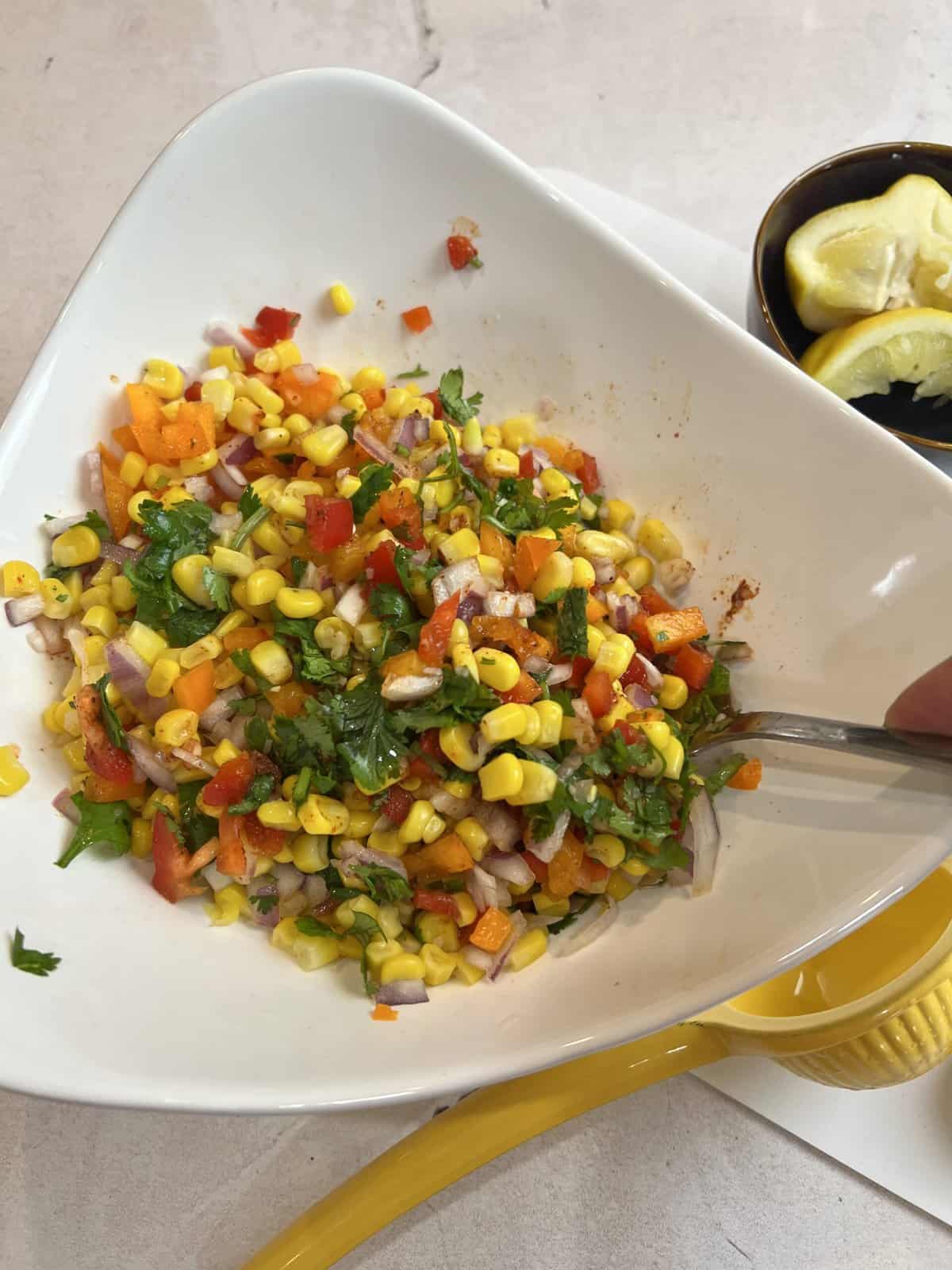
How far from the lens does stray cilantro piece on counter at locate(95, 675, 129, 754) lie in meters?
1.44

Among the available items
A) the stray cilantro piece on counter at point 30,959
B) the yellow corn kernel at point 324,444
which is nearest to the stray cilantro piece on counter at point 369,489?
the yellow corn kernel at point 324,444

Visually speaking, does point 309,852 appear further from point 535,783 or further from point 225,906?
point 535,783

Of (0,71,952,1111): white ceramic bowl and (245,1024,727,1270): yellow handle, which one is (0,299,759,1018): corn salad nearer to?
(0,71,952,1111): white ceramic bowl

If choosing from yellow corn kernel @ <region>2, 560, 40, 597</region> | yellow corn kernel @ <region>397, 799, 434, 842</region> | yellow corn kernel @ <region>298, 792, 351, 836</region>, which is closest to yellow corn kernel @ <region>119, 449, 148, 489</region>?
yellow corn kernel @ <region>2, 560, 40, 597</region>

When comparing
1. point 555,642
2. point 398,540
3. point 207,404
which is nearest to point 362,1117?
point 555,642

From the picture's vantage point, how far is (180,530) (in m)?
1.57

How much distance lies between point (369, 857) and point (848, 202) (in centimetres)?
170

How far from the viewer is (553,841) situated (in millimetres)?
1378

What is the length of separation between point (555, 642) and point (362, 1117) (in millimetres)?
949

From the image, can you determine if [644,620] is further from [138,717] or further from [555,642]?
[138,717]

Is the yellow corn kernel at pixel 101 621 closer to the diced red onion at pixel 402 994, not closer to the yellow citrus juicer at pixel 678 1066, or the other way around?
the diced red onion at pixel 402 994

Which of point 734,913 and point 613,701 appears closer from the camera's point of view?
point 734,913

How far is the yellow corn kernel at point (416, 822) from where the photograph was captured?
1.36 metres

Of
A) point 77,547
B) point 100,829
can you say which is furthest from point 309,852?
point 77,547
